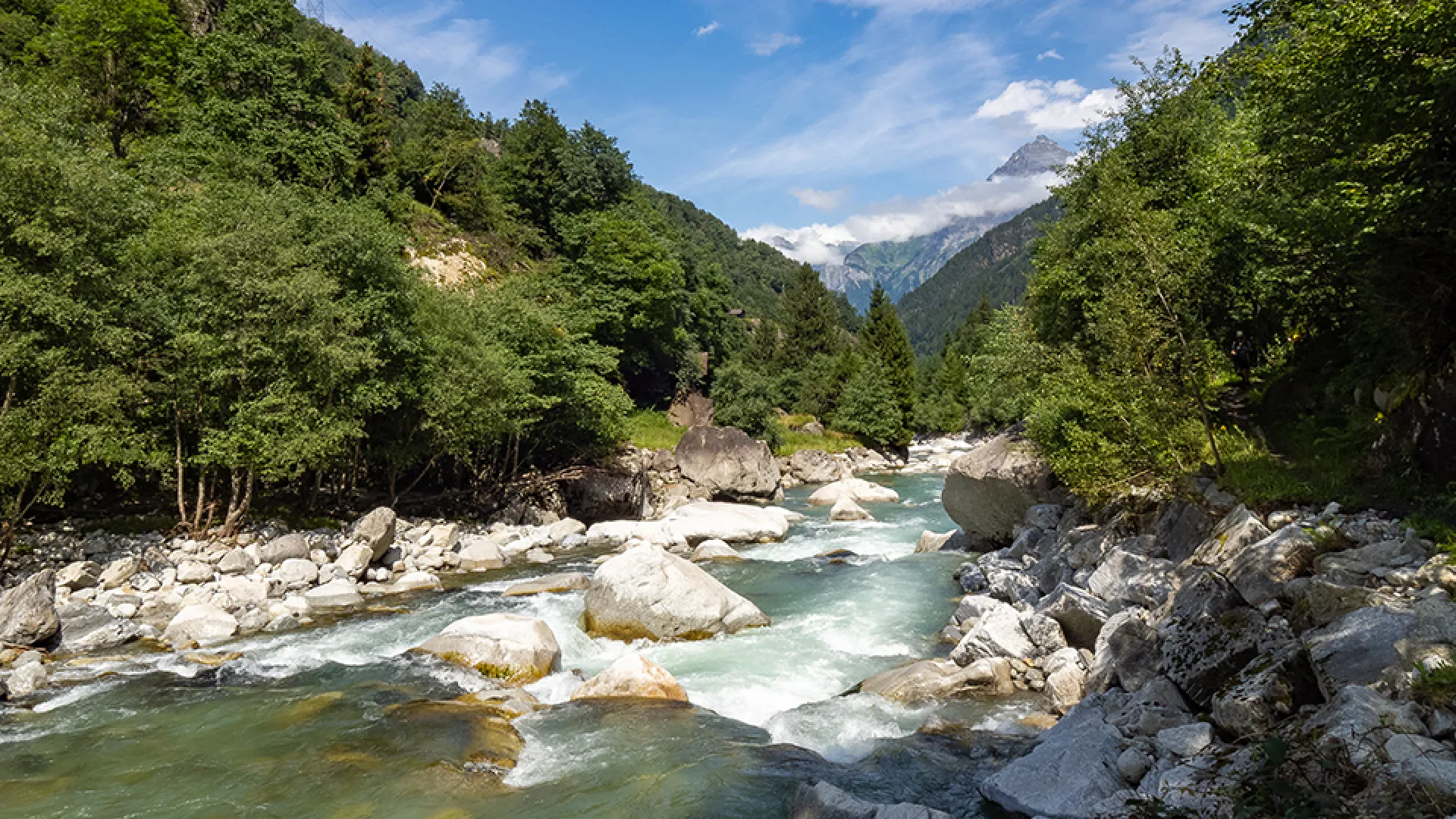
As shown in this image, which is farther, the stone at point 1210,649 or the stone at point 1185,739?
the stone at point 1210,649

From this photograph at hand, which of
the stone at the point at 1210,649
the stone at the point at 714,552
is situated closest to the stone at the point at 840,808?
the stone at the point at 1210,649

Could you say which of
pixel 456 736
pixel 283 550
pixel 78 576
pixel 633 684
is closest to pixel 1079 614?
pixel 633 684

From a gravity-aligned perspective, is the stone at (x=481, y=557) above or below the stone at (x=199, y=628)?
below

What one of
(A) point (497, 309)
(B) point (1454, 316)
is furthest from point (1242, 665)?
(A) point (497, 309)

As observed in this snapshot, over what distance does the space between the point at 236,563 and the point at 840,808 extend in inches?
642

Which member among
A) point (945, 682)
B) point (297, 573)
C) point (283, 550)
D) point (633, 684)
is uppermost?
point (283, 550)

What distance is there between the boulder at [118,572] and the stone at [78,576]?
14 cm

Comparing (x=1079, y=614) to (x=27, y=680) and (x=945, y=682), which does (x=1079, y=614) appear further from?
(x=27, y=680)

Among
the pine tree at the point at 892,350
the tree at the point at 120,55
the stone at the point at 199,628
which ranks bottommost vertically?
the stone at the point at 199,628

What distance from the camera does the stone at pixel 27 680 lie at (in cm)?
1048

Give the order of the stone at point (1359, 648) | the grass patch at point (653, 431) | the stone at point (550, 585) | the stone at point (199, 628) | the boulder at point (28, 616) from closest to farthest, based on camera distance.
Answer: the stone at point (1359, 648) → the boulder at point (28, 616) → the stone at point (199, 628) → the stone at point (550, 585) → the grass patch at point (653, 431)

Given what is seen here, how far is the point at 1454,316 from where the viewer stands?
8539 mm

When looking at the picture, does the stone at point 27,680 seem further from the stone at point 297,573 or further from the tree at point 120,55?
the tree at point 120,55

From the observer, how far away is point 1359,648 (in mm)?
6414
